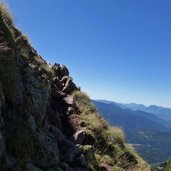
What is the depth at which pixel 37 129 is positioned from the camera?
1483cm

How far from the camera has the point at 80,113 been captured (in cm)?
2478

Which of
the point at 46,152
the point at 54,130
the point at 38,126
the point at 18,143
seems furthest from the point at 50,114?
the point at 18,143

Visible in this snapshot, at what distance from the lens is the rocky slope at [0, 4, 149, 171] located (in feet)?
41.9

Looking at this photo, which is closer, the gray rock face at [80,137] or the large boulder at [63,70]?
the gray rock face at [80,137]

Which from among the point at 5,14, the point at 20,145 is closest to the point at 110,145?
the point at 5,14

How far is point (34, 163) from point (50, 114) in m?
6.51

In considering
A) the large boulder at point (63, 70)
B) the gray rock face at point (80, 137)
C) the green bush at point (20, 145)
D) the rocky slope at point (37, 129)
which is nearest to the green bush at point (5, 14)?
the rocky slope at point (37, 129)

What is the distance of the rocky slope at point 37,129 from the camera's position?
41.9ft

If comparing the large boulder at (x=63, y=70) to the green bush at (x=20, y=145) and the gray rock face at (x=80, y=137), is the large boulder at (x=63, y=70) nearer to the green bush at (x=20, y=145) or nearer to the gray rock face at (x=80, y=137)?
the gray rock face at (x=80, y=137)

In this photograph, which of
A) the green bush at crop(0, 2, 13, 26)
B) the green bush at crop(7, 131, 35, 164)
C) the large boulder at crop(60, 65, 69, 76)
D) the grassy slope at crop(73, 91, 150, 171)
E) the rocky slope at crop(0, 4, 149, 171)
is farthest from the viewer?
the large boulder at crop(60, 65, 69, 76)

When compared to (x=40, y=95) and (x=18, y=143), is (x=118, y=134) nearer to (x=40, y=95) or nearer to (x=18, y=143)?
(x=40, y=95)

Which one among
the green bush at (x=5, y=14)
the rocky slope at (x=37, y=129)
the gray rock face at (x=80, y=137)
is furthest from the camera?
the green bush at (x=5, y=14)

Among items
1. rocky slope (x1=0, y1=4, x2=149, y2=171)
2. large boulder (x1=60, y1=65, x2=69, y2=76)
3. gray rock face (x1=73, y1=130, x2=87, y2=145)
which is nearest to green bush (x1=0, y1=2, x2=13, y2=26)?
rocky slope (x1=0, y1=4, x2=149, y2=171)

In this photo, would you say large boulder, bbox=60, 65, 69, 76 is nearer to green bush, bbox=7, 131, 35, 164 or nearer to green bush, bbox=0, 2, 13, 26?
green bush, bbox=0, 2, 13, 26
